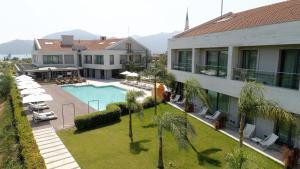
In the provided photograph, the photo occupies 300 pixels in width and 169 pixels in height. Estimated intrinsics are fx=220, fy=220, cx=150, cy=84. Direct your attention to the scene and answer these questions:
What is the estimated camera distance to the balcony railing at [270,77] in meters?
13.4

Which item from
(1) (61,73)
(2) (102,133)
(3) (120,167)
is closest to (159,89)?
(2) (102,133)

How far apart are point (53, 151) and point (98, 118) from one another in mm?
5202

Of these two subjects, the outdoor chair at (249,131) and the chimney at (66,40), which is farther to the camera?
the chimney at (66,40)

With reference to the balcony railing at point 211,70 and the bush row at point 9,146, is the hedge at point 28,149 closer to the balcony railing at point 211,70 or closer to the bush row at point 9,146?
the bush row at point 9,146

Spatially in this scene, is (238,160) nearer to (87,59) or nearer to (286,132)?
(286,132)

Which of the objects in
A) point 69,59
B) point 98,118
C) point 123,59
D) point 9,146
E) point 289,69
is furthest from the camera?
point 69,59

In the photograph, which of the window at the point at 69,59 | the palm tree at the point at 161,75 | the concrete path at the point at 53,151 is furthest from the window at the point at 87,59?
the concrete path at the point at 53,151

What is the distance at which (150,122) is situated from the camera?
19.3 meters

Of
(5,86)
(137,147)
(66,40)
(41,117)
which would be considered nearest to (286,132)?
(137,147)

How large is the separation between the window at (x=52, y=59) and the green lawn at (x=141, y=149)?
3726 centimetres

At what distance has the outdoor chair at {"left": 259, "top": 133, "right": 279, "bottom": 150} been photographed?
14.0 meters

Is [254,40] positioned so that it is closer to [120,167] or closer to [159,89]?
[120,167]

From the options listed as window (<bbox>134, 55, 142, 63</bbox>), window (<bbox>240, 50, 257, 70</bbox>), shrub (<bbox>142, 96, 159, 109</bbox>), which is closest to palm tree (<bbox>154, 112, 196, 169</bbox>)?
window (<bbox>240, 50, 257, 70</bbox>)

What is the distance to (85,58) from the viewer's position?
52312 millimetres
